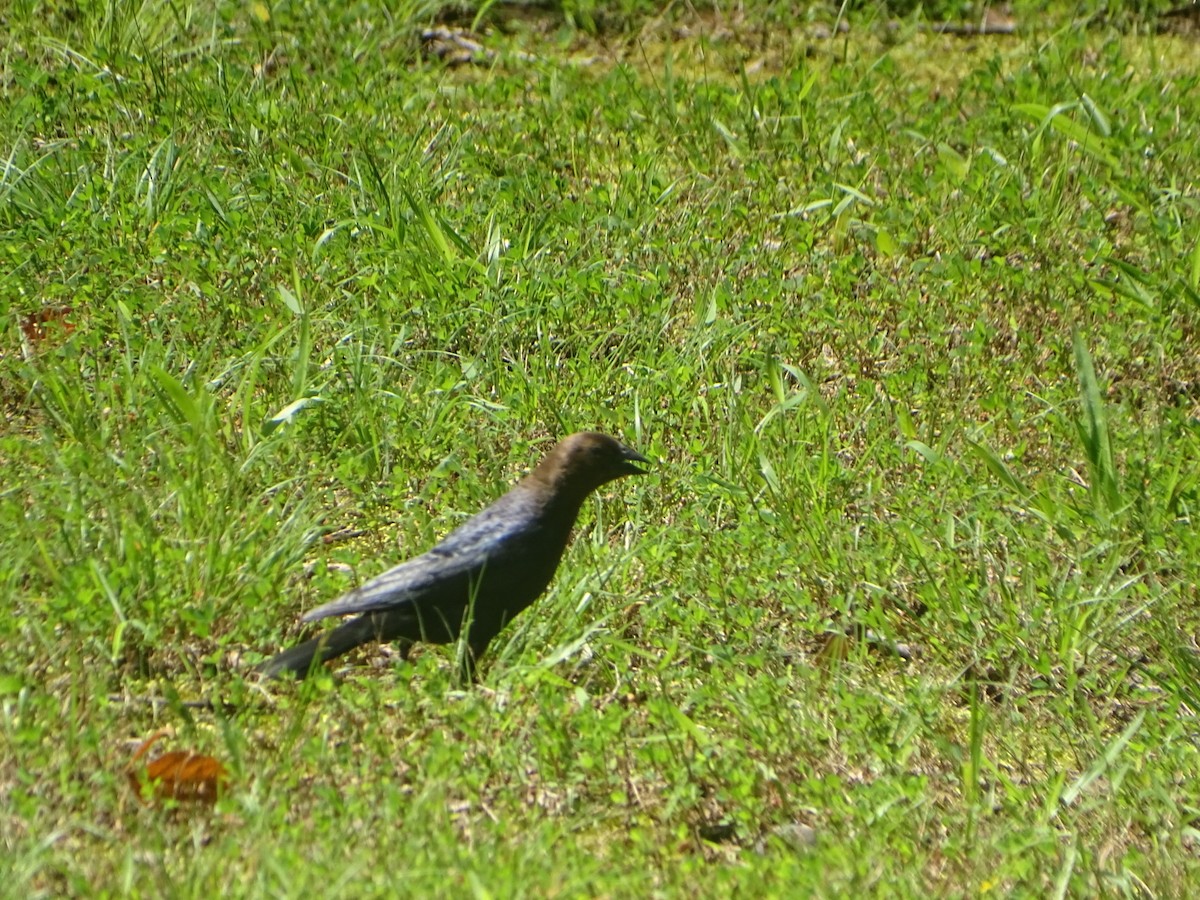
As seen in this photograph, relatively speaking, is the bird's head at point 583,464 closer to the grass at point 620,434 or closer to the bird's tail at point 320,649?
the grass at point 620,434

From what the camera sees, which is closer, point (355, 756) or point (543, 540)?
point (355, 756)

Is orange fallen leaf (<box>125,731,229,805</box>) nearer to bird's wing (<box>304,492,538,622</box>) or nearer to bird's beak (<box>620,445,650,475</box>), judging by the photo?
bird's wing (<box>304,492,538,622</box>)

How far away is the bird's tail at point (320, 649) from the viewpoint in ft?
12.7

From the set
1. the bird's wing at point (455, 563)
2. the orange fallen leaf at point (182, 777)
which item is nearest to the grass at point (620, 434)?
the orange fallen leaf at point (182, 777)

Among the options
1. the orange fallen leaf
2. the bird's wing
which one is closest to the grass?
the orange fallen leaf

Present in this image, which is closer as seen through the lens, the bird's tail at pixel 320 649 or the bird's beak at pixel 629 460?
the bird's tail at pixel 320 649

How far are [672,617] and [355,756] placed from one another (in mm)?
1189

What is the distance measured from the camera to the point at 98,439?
4.58 m

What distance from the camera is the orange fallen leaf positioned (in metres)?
3.36

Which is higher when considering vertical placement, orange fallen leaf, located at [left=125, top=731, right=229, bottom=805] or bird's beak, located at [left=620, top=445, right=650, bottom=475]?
orange fallen leaf, located at [left=125, top=731, right=229, bottom=805]

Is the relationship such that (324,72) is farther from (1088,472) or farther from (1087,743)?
(1087,743)

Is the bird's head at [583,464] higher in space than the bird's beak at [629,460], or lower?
higher

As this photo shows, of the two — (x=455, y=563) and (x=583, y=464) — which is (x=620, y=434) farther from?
(x=455, y=563)

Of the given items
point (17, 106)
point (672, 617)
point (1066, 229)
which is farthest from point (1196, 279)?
point (17, 106)
